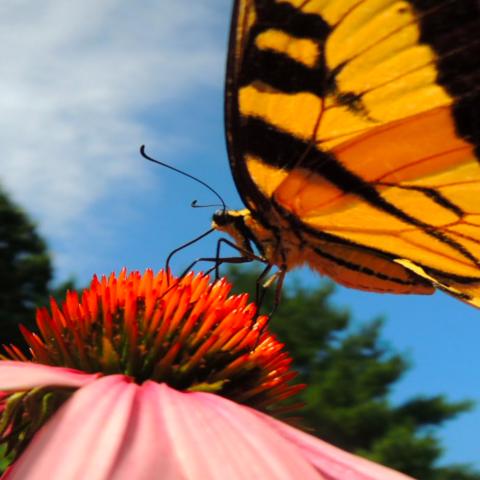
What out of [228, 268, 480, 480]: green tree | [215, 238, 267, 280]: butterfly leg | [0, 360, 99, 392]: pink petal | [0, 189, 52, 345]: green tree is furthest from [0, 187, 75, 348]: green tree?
[0, 360, 99, 392]: pink petal

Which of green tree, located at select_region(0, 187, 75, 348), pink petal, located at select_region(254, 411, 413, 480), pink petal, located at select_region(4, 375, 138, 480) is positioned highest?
green tree, located at select_region(0, 187, 75, 348)

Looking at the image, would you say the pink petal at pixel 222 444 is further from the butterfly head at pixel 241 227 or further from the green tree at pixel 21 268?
the green tree at pixel 21 268

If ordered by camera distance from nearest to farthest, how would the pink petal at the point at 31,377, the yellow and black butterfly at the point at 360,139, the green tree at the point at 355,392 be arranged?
the pink petal at the point at 31,377 → the yellow and black butterfly at the point at 360,139 → the green tree at the point at 355,392

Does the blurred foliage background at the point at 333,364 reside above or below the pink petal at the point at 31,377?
above

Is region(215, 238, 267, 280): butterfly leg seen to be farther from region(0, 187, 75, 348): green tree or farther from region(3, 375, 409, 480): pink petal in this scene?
region(0, 187, 75, 348): green tree

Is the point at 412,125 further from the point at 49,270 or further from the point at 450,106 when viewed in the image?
the point at 49,270

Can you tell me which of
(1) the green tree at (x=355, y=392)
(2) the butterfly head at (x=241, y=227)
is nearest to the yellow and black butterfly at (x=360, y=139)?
(2) the butterfly head at (x=241, y=227)

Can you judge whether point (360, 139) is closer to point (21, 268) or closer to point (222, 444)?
point (222, 444)
